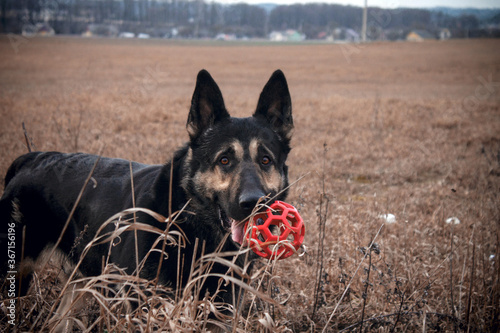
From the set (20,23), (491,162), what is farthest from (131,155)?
(20,23)

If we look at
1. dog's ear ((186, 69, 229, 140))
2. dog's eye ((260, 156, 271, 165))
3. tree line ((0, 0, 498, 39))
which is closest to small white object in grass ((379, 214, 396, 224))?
dog's eye ((260, 156, 271, 165))

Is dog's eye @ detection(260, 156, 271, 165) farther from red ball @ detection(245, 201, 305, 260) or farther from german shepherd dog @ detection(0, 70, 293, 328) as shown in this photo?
red ball @ detection(245, 201, 305, 260)

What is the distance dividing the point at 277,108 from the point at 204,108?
736 millimetres

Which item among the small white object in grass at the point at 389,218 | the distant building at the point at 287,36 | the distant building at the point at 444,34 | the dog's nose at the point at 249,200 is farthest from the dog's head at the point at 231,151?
the distant building at the point at 287,36

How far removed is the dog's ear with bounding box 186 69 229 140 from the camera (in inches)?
139

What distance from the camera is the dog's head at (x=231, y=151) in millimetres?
3209

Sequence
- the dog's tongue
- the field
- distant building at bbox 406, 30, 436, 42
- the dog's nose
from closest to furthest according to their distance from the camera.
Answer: the dog's nose, the dog's tongue, the field, distant building at bbox 406, 30, 436, 42

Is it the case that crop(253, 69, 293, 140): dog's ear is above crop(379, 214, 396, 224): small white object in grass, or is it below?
above

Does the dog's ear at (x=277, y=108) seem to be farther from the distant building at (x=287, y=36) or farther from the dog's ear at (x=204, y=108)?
the distant building at (x=287, y=36)

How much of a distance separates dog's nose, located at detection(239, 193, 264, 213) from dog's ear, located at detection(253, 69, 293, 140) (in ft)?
3.69

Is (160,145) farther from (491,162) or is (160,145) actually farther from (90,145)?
(491,162)

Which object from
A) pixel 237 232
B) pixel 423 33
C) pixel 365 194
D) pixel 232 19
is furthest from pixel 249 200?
pixel 232 19

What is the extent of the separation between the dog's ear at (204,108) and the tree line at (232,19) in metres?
45.4

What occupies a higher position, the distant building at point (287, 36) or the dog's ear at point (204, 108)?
the distant building at point (287, 36)
